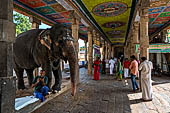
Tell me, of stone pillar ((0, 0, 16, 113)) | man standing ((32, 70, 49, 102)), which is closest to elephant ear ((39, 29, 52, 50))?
man standing ((32, 70, 49, 102))

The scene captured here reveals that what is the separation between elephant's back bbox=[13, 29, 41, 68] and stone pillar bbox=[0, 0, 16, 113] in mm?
1893

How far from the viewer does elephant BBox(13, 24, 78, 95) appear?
3146 mm

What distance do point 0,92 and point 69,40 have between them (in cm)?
195

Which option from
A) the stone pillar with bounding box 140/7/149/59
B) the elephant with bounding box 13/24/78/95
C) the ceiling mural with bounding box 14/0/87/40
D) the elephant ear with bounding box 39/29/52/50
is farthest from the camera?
the ceiling mural with bounding box 14/0/87/40

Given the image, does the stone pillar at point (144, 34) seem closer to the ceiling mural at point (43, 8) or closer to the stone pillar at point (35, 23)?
the ceiling mural at point (43, 8)

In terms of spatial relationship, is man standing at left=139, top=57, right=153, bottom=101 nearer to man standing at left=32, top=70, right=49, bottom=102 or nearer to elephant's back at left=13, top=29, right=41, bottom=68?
man standing at left=32, top=70, right=49, bottom=102

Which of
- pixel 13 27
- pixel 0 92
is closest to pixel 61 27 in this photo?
pixel 13 27

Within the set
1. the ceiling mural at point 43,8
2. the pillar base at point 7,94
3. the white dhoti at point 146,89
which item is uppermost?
the ceiling mural at point 43,8

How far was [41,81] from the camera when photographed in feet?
11.1

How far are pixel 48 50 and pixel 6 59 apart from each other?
162 centimetres

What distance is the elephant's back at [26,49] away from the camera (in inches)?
149

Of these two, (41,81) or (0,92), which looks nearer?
(0,92)

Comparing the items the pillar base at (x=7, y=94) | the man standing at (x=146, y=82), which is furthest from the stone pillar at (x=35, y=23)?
the man standing at (x=146, y=82)

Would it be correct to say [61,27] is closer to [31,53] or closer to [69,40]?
[69,40]
